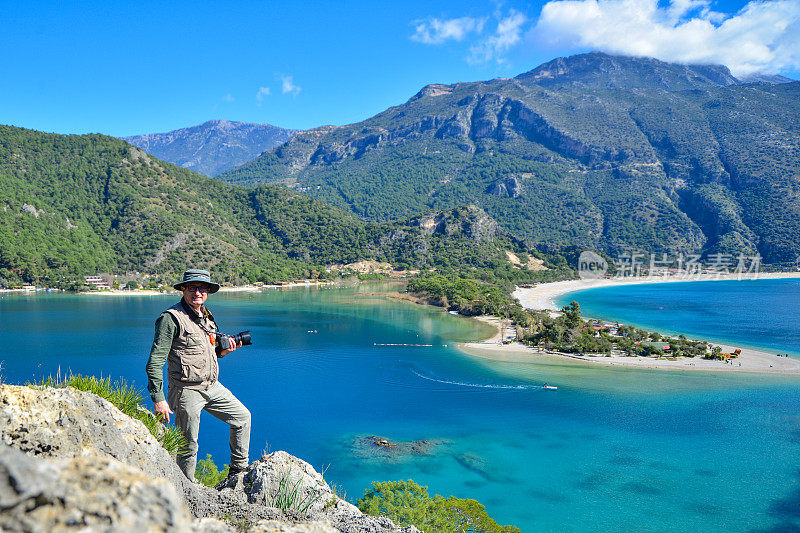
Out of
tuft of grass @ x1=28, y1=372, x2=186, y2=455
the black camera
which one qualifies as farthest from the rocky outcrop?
the black camera

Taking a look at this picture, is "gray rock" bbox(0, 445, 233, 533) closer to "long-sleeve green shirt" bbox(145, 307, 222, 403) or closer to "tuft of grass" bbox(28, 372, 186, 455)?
"long-sleeve green shirt" bbox(145, 307, 222, 403)

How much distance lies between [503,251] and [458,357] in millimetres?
77371

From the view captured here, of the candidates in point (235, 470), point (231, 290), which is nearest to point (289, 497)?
point (235, 470)

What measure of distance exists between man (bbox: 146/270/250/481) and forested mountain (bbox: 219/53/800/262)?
5133 inches

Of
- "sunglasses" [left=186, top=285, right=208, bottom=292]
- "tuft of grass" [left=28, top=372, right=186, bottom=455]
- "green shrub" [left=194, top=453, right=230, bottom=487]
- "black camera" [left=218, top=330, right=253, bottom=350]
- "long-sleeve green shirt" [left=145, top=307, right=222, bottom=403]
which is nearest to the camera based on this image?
"long-sleeve green shirt" [left=145, top=307, right=222, bottom=403]

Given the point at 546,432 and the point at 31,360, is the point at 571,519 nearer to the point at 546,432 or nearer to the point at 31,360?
the point at 546,432

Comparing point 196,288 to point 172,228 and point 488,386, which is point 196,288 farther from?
point 172,228

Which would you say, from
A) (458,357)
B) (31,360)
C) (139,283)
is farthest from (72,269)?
(458,357)

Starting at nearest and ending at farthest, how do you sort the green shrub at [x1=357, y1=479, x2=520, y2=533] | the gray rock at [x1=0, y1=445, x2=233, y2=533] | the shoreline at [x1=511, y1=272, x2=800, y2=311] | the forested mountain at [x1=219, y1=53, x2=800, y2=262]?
the gray rock at [x1=0, y1=445, x2=233, y2=533] < the green shrub at [x1=357, y1=479, x2=520, y2=533] < the shoreline at [x1=511, y1=272, x2=800, y2=311] < the forested mountain at [x1=219, y1=53, x2=800, y2=262]

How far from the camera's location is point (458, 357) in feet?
113

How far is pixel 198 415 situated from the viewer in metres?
4.06

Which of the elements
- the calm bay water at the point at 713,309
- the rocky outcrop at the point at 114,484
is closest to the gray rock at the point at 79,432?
the rocky outcrop at the point at 114,484

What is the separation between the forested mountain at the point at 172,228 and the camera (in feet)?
254

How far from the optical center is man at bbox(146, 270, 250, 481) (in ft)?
12.2
